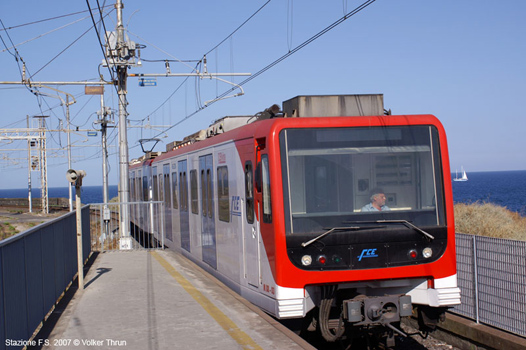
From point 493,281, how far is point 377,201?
2667 millimetres

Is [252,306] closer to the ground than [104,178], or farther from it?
closer to the ground

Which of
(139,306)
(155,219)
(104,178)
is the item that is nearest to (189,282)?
(139,306)

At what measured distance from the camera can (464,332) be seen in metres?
9.63

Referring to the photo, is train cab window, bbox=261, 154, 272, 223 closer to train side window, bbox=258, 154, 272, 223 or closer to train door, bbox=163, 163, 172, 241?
A: train side window, bbox=258, 154, 272, 223

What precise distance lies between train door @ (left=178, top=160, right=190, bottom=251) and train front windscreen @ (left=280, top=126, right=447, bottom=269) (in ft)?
23.0

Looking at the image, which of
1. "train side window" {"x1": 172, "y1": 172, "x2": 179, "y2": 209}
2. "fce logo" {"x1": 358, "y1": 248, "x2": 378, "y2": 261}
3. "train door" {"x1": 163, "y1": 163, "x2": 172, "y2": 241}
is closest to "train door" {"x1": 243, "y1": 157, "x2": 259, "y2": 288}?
"fce logo" {"x1": 358, "y1": 248, "x2": 378, "y2": 261}

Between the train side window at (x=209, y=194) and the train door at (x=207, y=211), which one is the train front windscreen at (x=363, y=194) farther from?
the train side window at (x=209, y=194)

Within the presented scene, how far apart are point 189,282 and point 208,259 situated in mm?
750

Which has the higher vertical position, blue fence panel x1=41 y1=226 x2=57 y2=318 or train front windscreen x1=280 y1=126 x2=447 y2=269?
train front windscreen x1=280 y1=126 x2=447 y2=269

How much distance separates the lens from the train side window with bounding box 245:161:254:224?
899cm

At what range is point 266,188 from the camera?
823 cm

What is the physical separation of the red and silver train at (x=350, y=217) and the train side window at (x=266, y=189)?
16 millimetres

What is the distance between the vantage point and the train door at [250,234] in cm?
886

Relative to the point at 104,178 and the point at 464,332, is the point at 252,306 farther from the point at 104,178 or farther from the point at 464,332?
the point at 104,178
